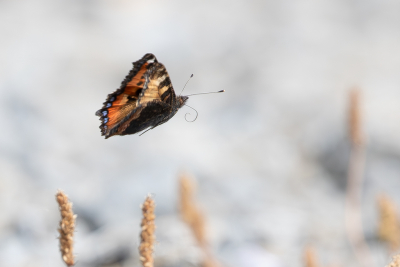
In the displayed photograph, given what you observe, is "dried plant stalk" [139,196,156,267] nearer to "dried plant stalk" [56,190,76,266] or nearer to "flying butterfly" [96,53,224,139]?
"dried plant stalk" [56,190,76,266]

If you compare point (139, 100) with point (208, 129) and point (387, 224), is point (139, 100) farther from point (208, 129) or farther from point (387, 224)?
point (208, 129)

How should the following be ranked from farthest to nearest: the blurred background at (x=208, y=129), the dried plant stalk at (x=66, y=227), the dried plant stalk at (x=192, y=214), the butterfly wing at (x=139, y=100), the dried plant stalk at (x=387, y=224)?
the blurred background at (x=208, y=129) → the dried plant stalk at (x=192, y=214) → the dried plant stalk at (x=387, y=224) → the butterfly wing at (x=139, y=100) → the dried plant stalk at (x=66, y=227)

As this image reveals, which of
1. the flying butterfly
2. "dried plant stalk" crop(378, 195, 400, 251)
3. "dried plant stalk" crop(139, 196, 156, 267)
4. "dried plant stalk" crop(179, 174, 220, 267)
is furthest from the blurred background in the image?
"dried plant stalk" crop(139, 196, 156, 267)

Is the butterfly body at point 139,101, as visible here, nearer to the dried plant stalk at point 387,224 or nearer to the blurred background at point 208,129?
the blurred background at point 208,129

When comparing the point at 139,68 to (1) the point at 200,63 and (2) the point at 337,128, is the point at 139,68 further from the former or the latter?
(1) the point at 200,63

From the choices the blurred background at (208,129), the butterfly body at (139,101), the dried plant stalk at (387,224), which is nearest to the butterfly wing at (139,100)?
the butterfly body at (139,101)
